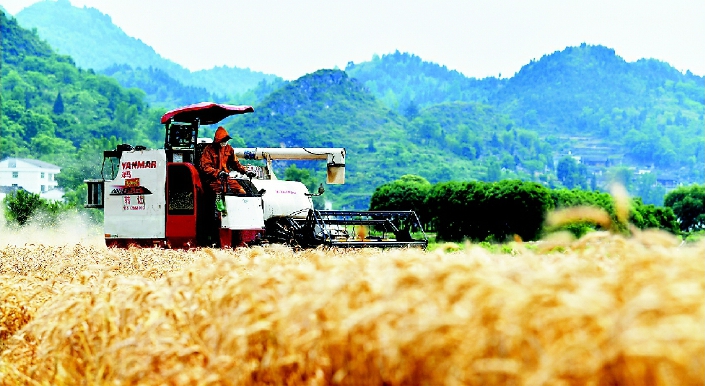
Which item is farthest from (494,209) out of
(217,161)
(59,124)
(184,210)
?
(59,124)

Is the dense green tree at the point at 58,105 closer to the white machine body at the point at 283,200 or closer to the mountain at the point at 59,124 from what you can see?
the mountain at the point at 59,124

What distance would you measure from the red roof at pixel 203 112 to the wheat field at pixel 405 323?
13530 mm

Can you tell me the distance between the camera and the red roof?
20.8 m

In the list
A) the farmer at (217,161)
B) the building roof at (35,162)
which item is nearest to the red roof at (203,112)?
the farmer at (217,161)

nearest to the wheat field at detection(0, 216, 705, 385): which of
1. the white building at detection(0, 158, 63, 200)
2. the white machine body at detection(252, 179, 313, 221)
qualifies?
the white machine body at detection(252, 179, 313, 221)

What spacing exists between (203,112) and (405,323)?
17255 mm

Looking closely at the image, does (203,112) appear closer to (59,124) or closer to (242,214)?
(242,214)

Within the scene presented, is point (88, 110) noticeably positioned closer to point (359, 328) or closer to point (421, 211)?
point (421, 211)

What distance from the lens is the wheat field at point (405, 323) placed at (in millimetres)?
3646

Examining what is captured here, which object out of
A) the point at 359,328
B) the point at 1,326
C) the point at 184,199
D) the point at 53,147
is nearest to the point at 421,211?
the point at 184,199

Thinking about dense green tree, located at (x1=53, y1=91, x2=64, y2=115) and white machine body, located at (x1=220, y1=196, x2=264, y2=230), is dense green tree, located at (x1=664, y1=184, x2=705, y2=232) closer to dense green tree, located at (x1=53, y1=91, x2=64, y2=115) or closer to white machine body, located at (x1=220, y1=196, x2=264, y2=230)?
white machine body, located at (x1=220, y1=196, x2=264, y2=230)

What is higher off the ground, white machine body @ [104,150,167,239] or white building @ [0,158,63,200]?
white building @ [0,158,63,200]

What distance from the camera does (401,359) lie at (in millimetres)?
4328

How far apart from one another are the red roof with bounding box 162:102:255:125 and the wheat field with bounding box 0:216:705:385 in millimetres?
13530
